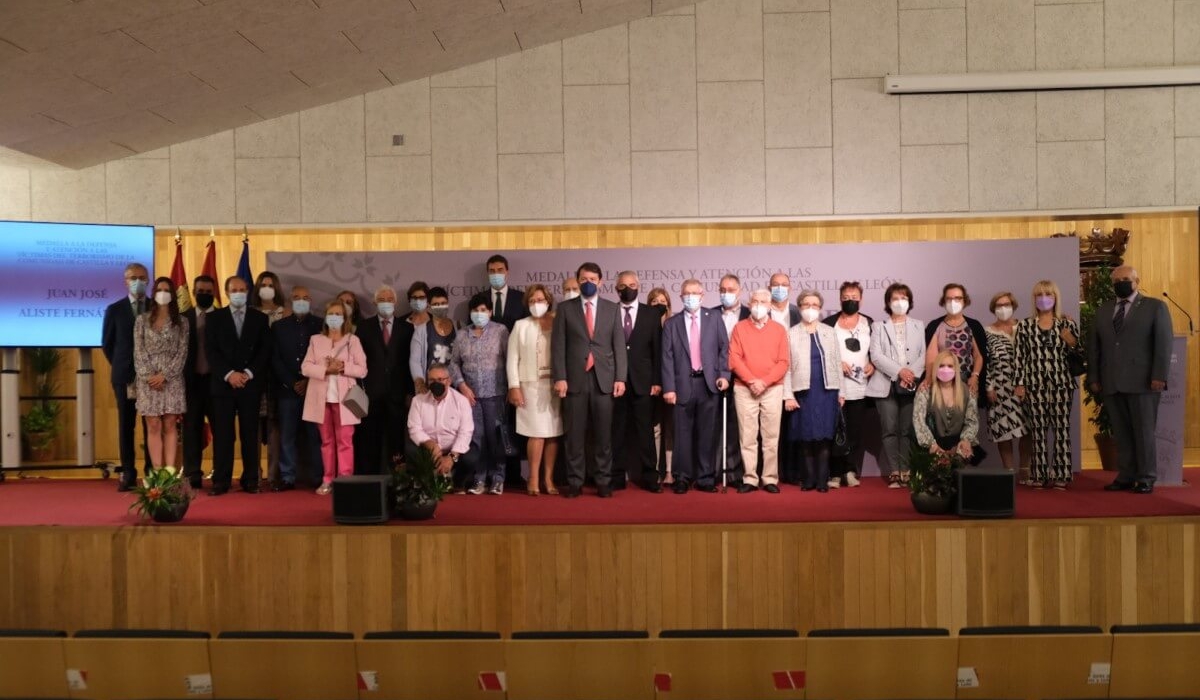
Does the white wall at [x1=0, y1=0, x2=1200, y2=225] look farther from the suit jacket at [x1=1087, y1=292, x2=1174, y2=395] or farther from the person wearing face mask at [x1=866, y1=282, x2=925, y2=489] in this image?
the suit jacket at [x1=1087, y1=292, x2=1174, y2=395]

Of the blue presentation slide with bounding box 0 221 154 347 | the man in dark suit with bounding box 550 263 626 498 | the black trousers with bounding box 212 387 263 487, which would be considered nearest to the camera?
the man in dark suit with bounding box 550 263 626 498

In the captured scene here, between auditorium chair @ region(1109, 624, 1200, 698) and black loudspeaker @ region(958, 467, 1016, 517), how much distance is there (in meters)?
2.35

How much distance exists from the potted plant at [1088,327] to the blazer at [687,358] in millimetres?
2861

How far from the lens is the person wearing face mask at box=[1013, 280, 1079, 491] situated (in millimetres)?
7035

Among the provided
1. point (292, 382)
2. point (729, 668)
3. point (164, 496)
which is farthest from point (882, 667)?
point (292, 382)

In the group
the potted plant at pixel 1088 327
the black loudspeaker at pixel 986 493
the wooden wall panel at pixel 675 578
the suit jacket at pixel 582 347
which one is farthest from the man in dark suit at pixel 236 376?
the potted plant at pixel 1088 327

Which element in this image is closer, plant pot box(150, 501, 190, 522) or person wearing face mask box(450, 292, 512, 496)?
plant pot box(150, 501, 190, 522)

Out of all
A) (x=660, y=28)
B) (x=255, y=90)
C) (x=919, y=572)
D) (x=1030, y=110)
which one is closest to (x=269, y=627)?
(x=919, y=572)

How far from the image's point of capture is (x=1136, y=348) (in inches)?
271

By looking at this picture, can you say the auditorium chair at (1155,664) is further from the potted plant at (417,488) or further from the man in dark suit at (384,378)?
the man in dark suit at (384,378)

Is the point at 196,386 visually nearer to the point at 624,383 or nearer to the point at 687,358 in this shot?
the point at 624,383

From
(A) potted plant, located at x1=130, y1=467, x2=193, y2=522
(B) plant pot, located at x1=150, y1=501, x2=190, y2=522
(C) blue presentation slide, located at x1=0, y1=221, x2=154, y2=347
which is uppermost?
(C) blue presentation slide, located at x1=0, y1=221, x2=154, y2=347

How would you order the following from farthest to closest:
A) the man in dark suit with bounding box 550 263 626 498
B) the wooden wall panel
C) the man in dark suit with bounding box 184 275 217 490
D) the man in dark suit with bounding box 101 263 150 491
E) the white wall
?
1. the white wall
2. the man in dark suit with bounding box 101 263 150 491
3. the man in dark suit with bounding box 184 275 217 490
4. the man in dark suit with bounding box 550 263 626 498
5. the wooden wall panel

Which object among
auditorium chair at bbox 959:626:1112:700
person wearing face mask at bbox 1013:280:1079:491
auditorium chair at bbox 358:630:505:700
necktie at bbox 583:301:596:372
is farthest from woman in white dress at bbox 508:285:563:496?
auditorium chair at bbox 959:626:1112:700
